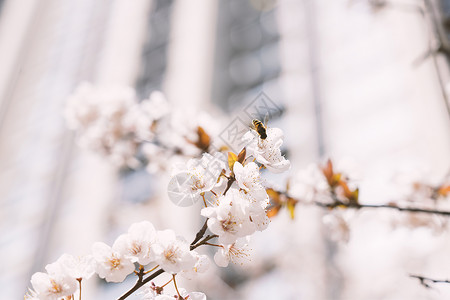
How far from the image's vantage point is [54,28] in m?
9.84

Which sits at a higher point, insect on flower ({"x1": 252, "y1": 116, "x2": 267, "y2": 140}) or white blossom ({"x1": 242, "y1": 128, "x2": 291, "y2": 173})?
insect on flower ({"x1": 252, "y1": 116, "x2": 267, "y2": 140})

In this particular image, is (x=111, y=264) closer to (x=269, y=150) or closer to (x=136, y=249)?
(x=136, y=249)

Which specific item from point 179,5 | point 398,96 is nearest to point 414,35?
point 398,96

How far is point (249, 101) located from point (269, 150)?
1.66 feet

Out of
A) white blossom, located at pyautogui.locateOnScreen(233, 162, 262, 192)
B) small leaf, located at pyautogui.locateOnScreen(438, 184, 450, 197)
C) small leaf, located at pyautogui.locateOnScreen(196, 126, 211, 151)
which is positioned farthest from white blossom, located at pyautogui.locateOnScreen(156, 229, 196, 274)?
small leaf, located at pyautogui.locateOnScreen(438, 184, 450, 197)

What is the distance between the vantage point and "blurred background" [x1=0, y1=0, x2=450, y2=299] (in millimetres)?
2254

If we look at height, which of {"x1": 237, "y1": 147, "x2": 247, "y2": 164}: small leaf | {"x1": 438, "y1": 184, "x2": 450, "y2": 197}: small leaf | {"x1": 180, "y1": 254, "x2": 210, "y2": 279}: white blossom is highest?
{"x1": 237, "y1": 147, "x2": 247, "y2": 164}: small leaf

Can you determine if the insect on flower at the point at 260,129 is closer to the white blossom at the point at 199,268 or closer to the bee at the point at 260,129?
the bee at the point at 260,129

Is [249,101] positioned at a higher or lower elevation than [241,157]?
lower

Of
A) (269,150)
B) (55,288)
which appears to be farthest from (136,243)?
(269,150)

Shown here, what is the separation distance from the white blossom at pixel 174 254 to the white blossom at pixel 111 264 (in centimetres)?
7

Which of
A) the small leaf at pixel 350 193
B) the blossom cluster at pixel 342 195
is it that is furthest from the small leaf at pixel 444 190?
the small leaf at pixel 350 193

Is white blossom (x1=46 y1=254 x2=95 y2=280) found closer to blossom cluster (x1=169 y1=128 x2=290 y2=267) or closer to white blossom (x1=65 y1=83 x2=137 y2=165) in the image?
blossom cluster (x1=169 y1=128 x2=290 y2=267)

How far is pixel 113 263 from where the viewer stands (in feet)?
1.77
